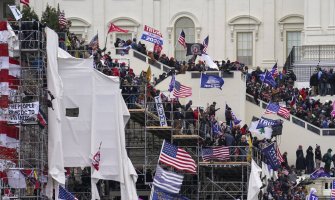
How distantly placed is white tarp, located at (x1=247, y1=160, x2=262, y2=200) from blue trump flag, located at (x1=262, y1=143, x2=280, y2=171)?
143 inches

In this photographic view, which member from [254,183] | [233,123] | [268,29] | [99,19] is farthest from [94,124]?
[99,19]

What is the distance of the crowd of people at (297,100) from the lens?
166375 mm

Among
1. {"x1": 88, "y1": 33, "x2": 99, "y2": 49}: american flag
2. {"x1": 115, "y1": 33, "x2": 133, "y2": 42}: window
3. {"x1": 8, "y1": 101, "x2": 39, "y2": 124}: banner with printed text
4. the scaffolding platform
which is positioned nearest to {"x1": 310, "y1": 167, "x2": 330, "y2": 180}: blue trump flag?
the scaffolding platform

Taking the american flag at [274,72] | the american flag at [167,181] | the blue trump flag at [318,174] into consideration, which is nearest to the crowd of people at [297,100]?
the american flag at [274,72]

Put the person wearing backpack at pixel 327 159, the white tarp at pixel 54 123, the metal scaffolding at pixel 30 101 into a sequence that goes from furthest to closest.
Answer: the person wearing backpack at pixel 327 159, the white tarp at pixel 54 123, the metal scaffolding at pixel 30 101

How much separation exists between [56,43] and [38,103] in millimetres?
4916

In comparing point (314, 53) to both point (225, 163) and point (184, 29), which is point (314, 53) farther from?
point (225, 163)

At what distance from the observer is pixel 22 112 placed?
142 m

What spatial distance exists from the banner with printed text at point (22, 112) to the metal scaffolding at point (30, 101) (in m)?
0.04

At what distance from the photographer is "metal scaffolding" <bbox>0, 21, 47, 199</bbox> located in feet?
465

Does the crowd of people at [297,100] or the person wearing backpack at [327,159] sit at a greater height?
the crowd of people at [297,100]

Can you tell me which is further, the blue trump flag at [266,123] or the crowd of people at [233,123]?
the blue trump flag at [266,123]

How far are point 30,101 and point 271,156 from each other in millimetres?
17484

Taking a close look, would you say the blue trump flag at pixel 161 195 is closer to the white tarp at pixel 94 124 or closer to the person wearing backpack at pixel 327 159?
the white tarp at pixel 94 124
